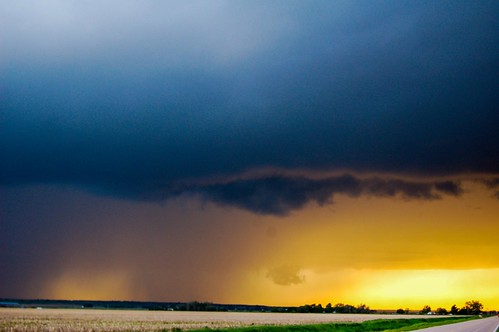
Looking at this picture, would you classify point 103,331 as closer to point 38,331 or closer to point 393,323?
point 38,331

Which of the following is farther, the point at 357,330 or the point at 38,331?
the point at 357,330

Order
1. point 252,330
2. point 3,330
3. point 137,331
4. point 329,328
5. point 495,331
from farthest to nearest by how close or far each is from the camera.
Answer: point 329,328 → point 495,331 → point 252,330 → point 137,331 → point 3,330

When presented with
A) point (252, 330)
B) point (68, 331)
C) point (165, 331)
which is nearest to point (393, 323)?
point (252, 330)

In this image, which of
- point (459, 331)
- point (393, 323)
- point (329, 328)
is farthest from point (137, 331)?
point (393, 323)

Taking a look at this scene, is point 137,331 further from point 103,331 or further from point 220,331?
point 220,331

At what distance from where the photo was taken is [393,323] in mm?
107250

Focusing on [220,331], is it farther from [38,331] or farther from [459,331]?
[459,331]

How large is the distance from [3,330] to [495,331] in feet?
177

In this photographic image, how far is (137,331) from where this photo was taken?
57000mm

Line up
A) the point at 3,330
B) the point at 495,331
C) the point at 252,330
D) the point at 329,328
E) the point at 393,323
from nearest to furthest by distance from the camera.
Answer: the point at 3,330 → the point at 252,330 → the point at 495,331 → the point at 329,328 → the point at 393,323

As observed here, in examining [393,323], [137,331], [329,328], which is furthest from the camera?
[393,323]

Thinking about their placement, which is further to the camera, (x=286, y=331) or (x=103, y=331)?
(x=286, y=331)

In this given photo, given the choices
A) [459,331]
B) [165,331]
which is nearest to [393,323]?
[459,331]

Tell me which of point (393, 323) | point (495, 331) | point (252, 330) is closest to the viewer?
point (252, 330)
